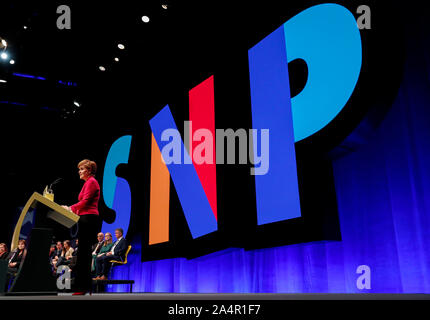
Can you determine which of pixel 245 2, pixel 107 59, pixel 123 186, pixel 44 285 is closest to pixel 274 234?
pixel 44 285

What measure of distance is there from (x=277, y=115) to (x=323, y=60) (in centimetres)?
87

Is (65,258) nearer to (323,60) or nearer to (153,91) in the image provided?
(153,91)

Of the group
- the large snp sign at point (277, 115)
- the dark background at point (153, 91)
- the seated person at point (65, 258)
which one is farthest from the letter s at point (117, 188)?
the large snp sign at point (277, 115)

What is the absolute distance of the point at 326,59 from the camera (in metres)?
4.13

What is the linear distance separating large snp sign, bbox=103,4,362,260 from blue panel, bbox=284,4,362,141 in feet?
0.04

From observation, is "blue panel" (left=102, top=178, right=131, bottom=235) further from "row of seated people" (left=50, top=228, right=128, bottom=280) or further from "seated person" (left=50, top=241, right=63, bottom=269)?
"seated person" (left=50, top=241, right=63, bottom=269)

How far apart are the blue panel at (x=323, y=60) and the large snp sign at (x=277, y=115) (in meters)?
0.01

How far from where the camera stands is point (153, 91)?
8.26m

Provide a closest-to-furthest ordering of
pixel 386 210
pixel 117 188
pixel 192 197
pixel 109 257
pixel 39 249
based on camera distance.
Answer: pixel 39 249, pixel 386 210, pixel 192 197, pixel 109 257, pixel 117 188

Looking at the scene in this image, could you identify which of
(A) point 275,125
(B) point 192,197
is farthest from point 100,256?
(A) point 275,125

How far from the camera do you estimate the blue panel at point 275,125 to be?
14.3 ft

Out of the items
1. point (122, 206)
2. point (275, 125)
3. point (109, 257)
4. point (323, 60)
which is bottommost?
point (109, 257)

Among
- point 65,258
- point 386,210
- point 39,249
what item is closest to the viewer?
point 39,249
